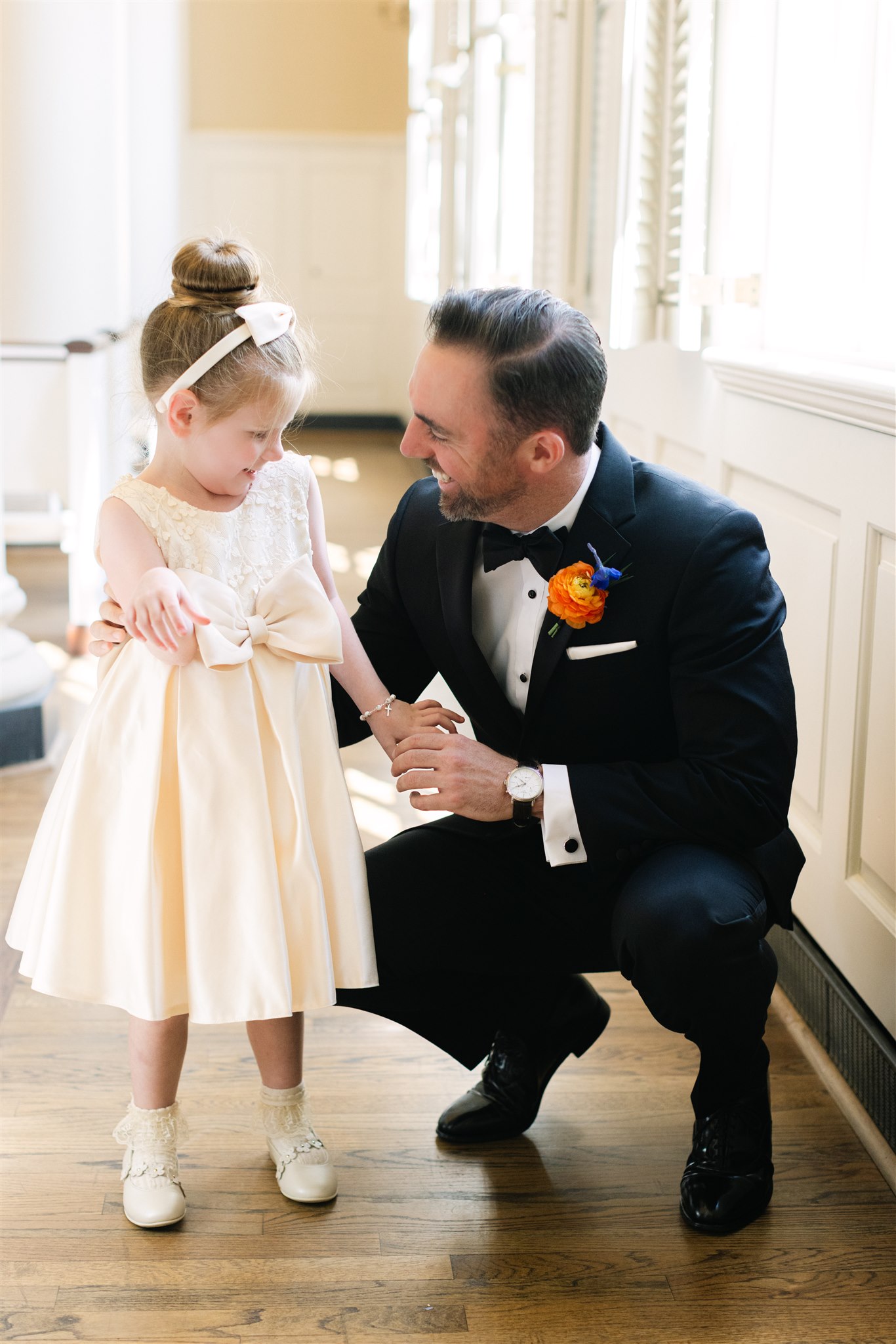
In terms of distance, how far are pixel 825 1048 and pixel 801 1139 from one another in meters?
0.26

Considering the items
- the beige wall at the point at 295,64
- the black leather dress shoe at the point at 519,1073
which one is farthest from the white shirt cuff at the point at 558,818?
the beige wall at the point at 295,64

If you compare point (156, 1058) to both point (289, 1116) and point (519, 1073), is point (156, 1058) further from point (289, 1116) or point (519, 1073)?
point (519, 1073)

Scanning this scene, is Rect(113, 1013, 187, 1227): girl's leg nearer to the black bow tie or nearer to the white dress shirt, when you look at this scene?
the white dress shirt

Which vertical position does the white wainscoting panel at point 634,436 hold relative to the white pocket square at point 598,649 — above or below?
above

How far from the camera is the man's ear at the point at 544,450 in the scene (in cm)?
168

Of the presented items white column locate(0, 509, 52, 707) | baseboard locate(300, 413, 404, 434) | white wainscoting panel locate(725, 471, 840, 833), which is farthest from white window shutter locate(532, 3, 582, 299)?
baseboard locate(300, 413, 404, 434)

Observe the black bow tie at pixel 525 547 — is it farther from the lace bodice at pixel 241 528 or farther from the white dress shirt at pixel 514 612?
the lace bodice at pixel 241 528

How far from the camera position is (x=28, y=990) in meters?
2.31

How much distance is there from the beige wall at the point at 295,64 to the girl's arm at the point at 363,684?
33.5 ft

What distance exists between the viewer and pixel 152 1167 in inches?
65.9

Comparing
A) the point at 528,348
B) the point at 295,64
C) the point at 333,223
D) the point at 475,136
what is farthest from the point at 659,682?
the point at 295,64

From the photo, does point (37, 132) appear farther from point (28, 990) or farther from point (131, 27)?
point (28, 990)

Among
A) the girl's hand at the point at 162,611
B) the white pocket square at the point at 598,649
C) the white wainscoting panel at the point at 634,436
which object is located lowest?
the white pocket square at the point at 598,649

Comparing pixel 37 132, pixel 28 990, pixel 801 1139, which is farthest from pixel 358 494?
pixel 801 1139
